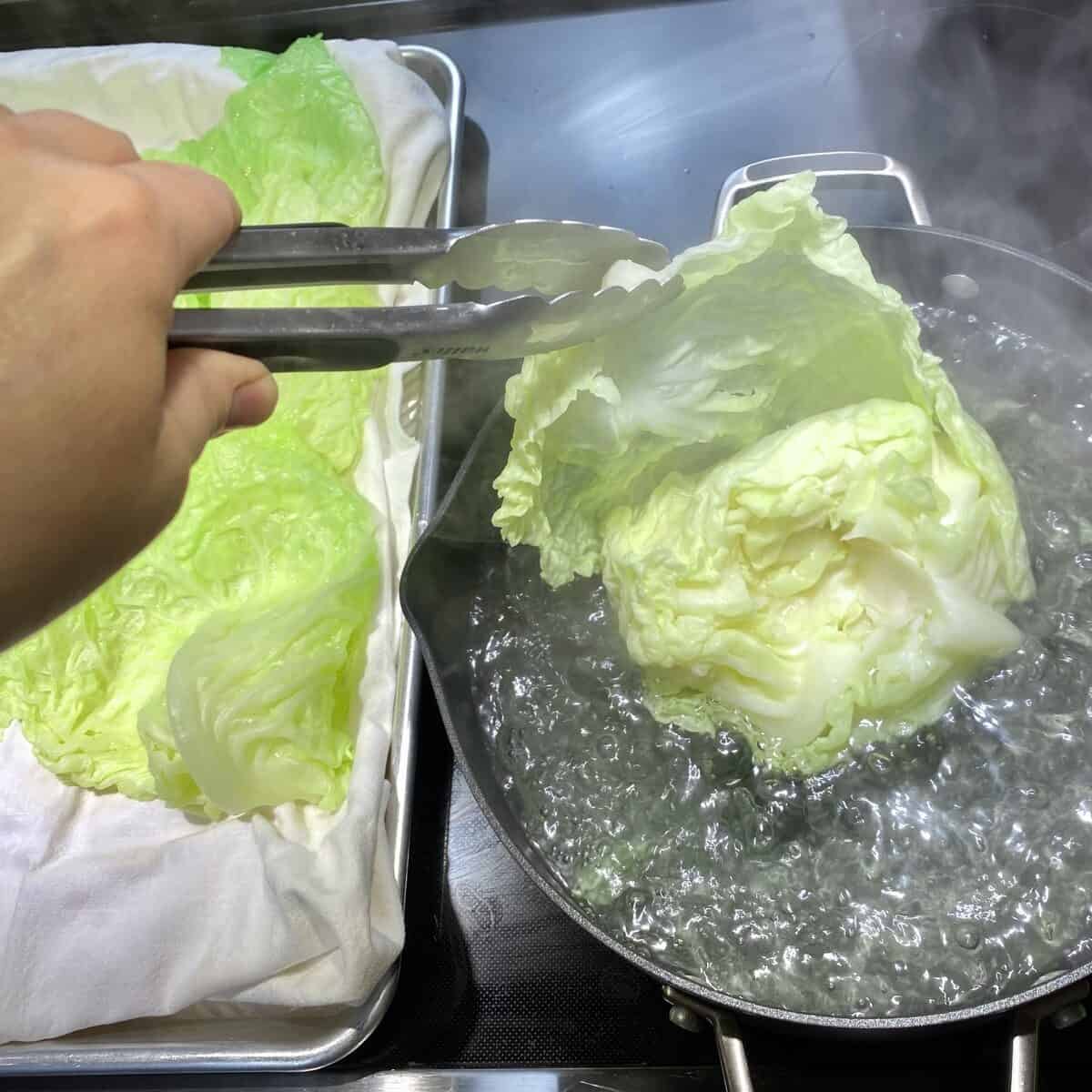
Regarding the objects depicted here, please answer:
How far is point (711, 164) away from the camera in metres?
1.62

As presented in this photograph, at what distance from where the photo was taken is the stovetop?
1055 millimetres

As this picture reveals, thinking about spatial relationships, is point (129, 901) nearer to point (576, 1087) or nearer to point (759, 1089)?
point (576, 1087)

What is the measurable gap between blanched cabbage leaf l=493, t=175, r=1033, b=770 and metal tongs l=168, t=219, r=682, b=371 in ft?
0.26

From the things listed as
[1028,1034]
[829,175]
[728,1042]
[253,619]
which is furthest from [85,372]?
[829,175]

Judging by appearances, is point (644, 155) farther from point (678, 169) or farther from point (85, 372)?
point (85, 372)

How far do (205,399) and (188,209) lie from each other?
14 centimetres

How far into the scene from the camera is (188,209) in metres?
0.66

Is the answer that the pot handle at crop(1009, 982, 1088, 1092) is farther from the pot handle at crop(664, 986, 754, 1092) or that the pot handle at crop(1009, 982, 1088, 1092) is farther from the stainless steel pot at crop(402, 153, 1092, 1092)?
the pot handle at crop(664, 986, 754, 1092)

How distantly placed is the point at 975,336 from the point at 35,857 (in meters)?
1.43

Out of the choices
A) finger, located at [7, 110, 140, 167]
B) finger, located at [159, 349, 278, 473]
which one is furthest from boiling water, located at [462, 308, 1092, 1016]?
finger, located at [7, 110, 140, 167]

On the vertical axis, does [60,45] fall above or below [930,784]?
above

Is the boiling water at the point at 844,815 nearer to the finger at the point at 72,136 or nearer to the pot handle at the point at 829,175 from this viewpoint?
the pot handle at the point at 829,175

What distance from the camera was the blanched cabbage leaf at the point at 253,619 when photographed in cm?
110

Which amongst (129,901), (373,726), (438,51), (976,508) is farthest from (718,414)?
(438,51)
